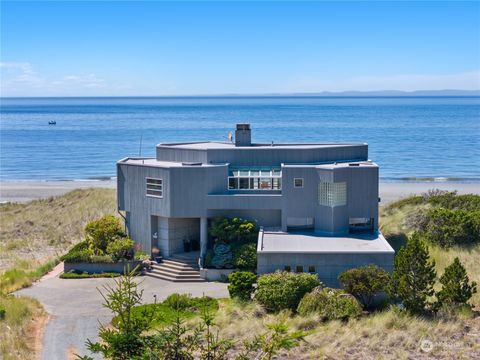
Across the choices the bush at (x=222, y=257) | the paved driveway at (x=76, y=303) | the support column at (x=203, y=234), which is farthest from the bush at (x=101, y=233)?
the bush at (x=222, y=257)

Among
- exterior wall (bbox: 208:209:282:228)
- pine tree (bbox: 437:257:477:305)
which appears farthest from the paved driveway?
pine tree (bbox: 437:257:477:305)

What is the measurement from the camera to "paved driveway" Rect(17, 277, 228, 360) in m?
25.2

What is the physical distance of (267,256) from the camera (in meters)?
30.3

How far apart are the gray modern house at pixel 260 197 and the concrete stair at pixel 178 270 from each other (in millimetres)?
645

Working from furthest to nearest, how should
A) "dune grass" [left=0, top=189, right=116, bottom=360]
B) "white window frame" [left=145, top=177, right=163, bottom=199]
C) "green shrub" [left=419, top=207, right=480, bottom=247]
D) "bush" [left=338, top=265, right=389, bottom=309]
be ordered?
"green shrub" [left=419, top=207, right=480, bottom=247] < "white window frame" [left=145, top=177, right=163, bottom=199] < "bush" [left=338, top=265, right=389, bottom=309] < "dune grass" [left=0, top=189, right=116, bottom=360]

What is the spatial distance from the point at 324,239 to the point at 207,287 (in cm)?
609

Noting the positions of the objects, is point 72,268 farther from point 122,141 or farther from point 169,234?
point 122,141

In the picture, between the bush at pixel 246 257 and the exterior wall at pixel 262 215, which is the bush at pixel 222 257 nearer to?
the bush at pixel 246 257

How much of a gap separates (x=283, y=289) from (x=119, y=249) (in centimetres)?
1065

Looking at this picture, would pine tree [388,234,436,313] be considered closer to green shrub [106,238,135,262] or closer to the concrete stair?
the concrete stair

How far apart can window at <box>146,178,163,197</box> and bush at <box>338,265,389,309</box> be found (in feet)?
36.9

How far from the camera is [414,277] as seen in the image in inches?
1030

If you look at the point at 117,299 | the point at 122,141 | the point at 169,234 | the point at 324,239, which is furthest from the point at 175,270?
the point at 122,141

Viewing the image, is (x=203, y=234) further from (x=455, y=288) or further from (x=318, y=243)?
(x=455, y=288)
